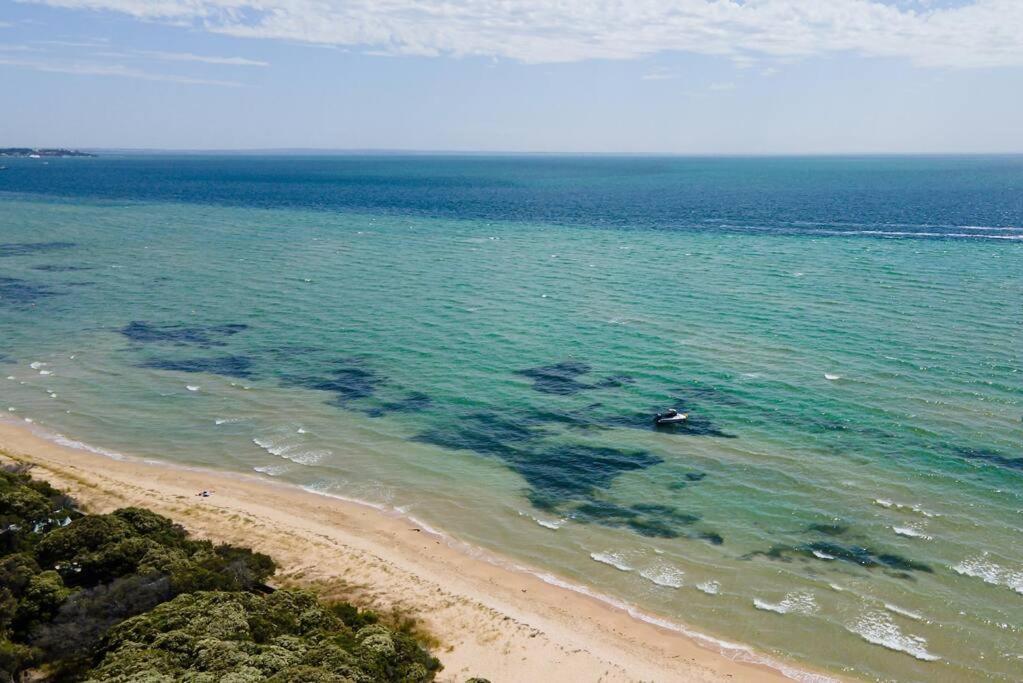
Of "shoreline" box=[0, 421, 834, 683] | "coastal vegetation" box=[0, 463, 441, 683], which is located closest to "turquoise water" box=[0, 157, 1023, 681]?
"shoreline" box=[0, 421, 834, 683]

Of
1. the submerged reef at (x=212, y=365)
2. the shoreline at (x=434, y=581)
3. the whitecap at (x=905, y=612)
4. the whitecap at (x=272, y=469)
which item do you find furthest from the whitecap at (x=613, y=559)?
the submerged reef at (x=212, y=365)

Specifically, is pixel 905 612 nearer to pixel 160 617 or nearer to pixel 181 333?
pixel 160 617

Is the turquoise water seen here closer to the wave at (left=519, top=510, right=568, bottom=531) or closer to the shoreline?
the wave at (left=519, top=510, right=568, bottom=531)

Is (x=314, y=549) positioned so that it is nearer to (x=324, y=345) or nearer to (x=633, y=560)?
(x=633, y=560)

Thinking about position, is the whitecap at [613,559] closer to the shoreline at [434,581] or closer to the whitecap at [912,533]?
the shoreline at [434,581]

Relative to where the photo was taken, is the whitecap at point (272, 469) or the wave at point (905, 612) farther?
the whitecap at point (272, 469)

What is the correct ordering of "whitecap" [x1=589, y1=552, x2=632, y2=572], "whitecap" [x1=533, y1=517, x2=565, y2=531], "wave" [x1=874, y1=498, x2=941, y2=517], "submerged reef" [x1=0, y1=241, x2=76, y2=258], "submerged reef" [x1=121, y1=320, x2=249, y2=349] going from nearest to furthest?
"whitecap" [x1=589, y1=552, x2=632, y2=572], "wave" [x1=874, y1=498, x2=941, y2=517], "whitecap" [x1=533, y1=517, x2=565, y2=531], "submerged reef" [x1=121, y1=320, x2=249, y2=349], "submerged reef" [x1=0, y1=241, x2=76, y2=258]
